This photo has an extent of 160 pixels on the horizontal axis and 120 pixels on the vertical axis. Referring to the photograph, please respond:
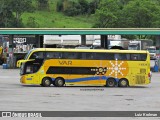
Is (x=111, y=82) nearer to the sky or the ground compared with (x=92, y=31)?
nearer to the ground

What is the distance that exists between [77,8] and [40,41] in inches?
2555

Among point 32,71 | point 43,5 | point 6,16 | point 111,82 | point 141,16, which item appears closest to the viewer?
point 32,71

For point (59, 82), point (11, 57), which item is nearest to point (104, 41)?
point (11, 57)

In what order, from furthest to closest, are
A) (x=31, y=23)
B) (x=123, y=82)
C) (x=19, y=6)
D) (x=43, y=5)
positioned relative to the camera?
1. (x=43, y=5)
2. (x=31, y=23)
3. (x=19, y=6)
4. (x=123, y=82)

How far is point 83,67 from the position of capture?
3678 centimetres

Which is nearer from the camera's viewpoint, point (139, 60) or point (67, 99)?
point (67, 99)

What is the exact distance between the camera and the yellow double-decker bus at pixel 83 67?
3650 cm

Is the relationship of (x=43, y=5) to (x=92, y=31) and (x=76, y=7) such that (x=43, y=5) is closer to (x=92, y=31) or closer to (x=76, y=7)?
(x=76, y=7)

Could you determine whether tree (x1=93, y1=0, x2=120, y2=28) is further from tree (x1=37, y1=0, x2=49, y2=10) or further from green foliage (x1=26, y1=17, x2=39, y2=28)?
tree (x1=37, y1=0, x2=49, y2=10)

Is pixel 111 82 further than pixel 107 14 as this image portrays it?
No

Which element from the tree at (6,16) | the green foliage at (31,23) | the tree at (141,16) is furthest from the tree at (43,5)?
the tree at (141,16)

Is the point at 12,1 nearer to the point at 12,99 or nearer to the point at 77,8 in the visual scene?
the point at 77,8

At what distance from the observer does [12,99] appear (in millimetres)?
25141

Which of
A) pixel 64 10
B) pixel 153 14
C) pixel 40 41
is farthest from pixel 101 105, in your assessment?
pixel 64 10
